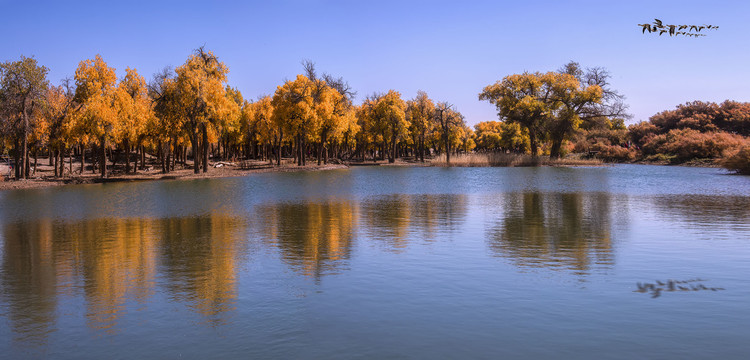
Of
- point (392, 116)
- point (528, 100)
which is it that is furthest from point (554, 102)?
point (392, 116)

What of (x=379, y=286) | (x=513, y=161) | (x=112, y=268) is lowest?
(x=379, y=286)

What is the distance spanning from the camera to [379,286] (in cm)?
1209

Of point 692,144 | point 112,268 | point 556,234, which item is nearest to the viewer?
point 112,268

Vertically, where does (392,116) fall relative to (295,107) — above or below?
above

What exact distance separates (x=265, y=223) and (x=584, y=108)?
78.0 m

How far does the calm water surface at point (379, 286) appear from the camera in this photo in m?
8.68

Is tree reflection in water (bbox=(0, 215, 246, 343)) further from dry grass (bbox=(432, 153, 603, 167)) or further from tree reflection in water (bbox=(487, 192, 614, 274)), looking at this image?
dry grass (bbox=(432, 153, 603, 167))

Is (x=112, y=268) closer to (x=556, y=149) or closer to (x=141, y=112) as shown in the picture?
(x=141, y=112)

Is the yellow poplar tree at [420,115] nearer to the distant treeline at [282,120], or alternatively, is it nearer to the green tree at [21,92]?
the distant treeline at [282,120]

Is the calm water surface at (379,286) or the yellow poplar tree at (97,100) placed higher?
the yellow poplar tree at (97,100)

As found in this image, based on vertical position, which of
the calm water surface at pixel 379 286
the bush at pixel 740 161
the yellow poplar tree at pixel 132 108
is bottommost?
the calm water surface at pixel 379 286

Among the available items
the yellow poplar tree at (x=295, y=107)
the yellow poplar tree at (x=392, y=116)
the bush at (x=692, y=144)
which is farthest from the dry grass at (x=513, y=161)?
the yellow poplar tree at (x=295, y=107)

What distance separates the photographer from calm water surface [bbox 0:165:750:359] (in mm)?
8680

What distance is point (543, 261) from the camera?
1441cm
